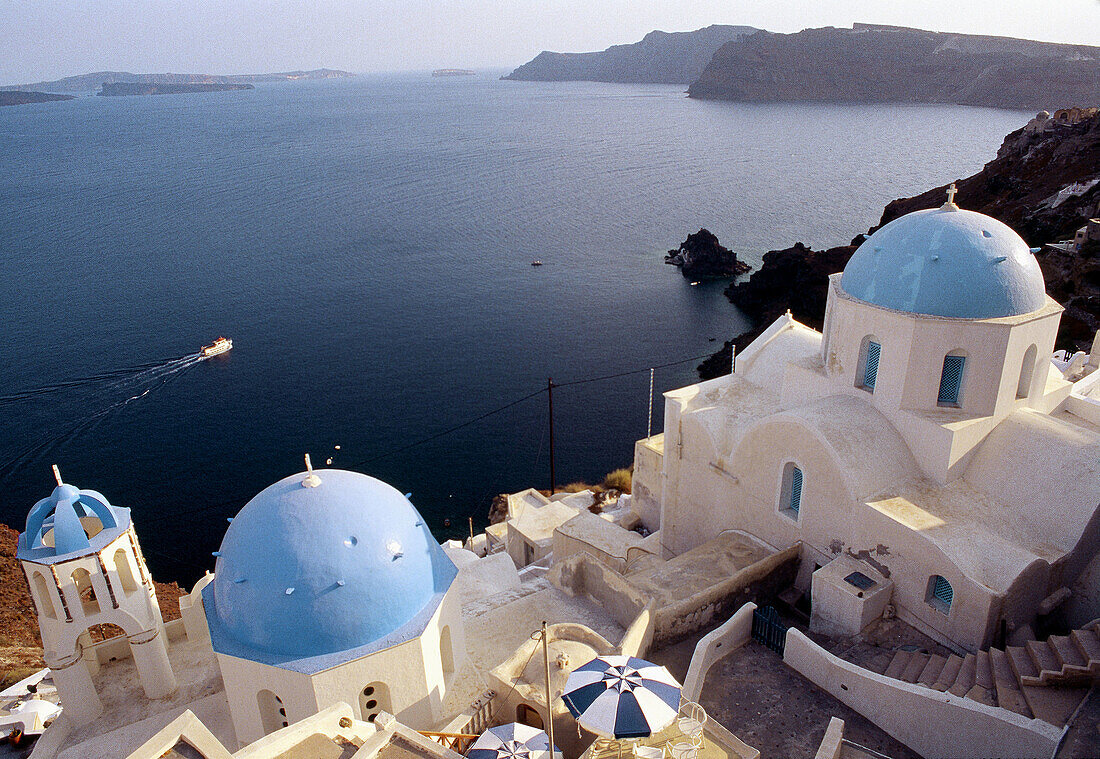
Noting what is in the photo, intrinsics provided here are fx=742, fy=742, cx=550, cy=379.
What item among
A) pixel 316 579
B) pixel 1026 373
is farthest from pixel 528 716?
pixel 1026 373

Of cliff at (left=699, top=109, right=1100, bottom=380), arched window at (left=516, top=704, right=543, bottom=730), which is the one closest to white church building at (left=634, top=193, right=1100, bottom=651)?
arched window at (left=516, top=704, right=543, bottom=730)

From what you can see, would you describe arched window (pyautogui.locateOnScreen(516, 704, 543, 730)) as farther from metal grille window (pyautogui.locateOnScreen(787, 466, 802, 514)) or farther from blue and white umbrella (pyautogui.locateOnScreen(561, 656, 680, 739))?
metal grille window (pyautogui.locateOnScreen(787, 466, 802, 514))

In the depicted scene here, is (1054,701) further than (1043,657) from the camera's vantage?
No

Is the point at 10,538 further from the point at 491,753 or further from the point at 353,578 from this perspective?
the point at 491,753

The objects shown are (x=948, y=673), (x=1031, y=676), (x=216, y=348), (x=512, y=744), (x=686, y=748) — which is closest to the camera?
(x=686, y=748)

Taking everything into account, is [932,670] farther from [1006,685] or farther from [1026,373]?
[1026,373]

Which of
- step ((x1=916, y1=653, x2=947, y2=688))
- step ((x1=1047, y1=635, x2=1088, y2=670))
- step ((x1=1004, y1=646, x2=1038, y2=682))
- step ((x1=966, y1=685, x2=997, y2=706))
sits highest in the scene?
step ((x1=1047, y1=635, x2=1088, y2=670))

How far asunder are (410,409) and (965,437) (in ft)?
126

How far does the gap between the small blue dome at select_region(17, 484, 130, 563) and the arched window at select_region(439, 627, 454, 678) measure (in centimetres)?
699

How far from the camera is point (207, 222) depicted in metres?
90.3

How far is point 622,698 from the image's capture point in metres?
11.5

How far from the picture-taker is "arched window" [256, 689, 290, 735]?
1392 cm

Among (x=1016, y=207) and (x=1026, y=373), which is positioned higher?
(x=1026, y=373)

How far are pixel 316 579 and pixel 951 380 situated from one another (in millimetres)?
14720
